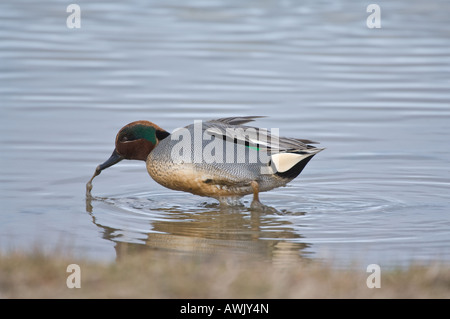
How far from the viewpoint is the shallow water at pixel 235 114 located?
565 cm

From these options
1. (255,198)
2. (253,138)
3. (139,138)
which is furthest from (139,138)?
(255,198)

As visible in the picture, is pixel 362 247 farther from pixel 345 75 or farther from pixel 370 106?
pixel 345 75

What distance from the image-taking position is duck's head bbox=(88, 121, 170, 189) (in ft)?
20.7

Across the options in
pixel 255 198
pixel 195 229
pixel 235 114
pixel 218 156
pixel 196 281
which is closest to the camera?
pixel 196 281

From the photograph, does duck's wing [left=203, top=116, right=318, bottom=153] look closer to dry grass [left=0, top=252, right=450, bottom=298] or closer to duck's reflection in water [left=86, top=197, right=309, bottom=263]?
duck's reflection in water [left=86, top=197, right=309, bottom=263]

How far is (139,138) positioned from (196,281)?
8.42 feet

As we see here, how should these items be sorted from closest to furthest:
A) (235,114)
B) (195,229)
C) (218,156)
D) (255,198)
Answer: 1. (195,229)
2. (218,156)
3. (255,198)
4. (235,114)

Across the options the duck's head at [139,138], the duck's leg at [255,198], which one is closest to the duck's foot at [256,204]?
the duck's leg at [255,198]

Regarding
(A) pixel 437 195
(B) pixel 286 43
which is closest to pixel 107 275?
(A) pixel 437 195

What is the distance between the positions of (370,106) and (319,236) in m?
4.28

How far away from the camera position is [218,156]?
6070 millimetres

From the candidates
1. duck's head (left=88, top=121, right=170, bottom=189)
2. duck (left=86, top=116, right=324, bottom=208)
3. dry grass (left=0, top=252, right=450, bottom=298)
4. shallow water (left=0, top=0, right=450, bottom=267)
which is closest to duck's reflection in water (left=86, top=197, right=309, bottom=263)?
shallow water (left=0, top=0, right=450, bottom=267)

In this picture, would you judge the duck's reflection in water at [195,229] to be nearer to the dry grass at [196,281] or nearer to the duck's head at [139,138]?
the duck's head at [139,138]

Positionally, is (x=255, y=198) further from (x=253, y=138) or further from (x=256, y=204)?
(x=253, y=138)
